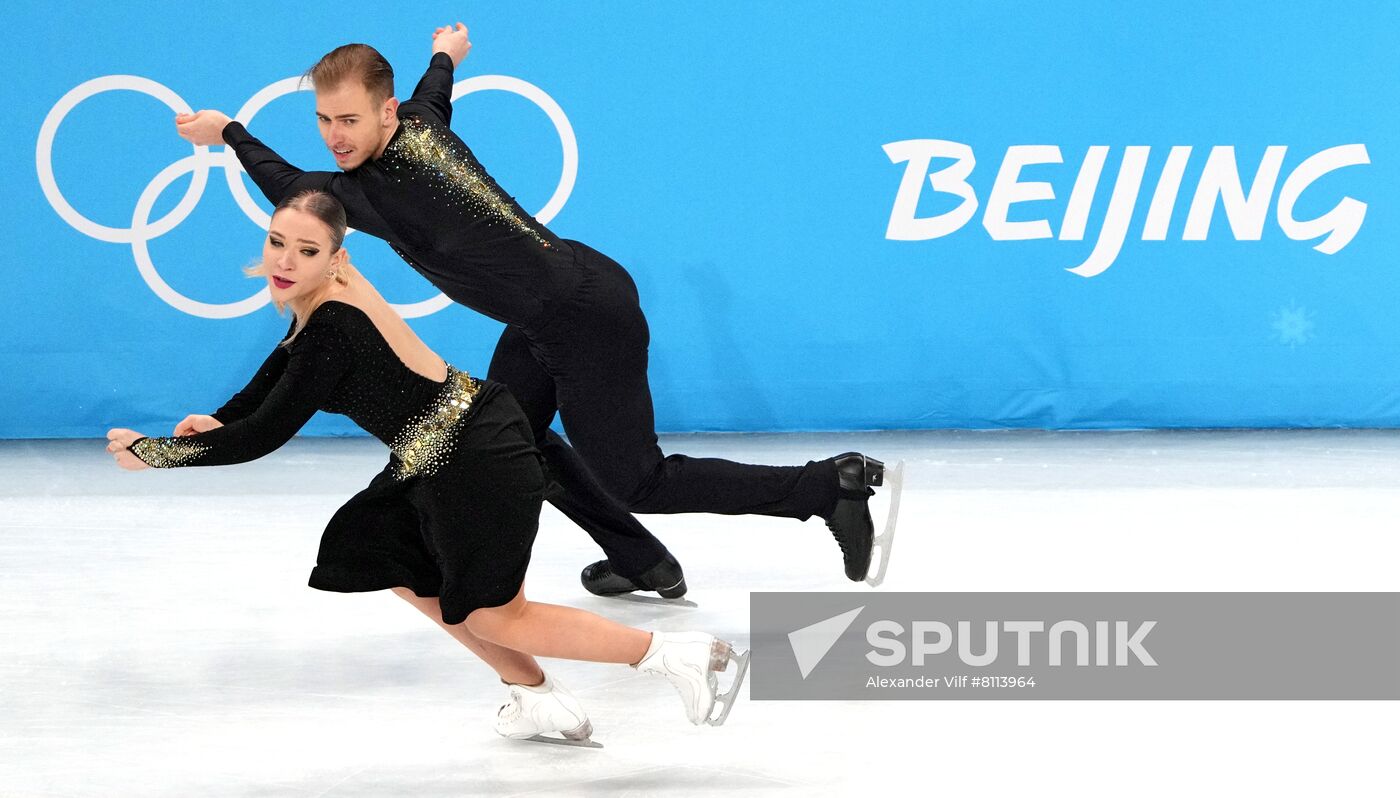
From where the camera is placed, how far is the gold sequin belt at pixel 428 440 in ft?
7.22

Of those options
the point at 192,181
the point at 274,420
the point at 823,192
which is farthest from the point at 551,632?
the point at 192,181

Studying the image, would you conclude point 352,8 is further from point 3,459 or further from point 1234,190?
point 1234,190

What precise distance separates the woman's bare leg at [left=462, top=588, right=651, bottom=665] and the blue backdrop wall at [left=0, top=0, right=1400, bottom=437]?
2.70 meters

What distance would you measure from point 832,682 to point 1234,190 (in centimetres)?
295

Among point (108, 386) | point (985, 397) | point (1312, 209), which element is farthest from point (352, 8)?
point (1312, 209)

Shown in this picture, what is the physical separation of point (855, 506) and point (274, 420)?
129cm

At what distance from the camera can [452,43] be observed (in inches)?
121

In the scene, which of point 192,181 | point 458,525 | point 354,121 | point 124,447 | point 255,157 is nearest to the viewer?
point 124,447

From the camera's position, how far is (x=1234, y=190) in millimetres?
4805

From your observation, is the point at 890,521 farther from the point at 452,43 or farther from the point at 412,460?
the point at 452,43

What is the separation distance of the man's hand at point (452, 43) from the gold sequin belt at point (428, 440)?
1.11 metres

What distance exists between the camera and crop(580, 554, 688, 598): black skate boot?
316 centimetres

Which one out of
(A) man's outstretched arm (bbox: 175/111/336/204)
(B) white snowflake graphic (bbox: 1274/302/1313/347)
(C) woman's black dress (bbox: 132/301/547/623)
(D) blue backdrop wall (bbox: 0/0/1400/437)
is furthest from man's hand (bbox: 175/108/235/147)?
(B) white snowflake graphic (bbox: 1274/302/1313/347)

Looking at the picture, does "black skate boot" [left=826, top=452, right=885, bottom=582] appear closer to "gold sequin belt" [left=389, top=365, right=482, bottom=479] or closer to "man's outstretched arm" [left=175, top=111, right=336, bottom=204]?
"gold sequin belt" [left=389, top=365, right=482, bottom=479]
